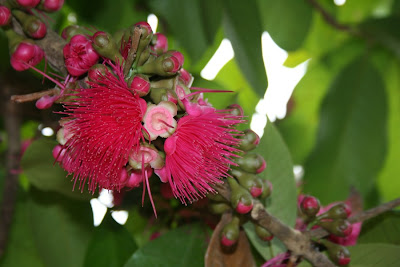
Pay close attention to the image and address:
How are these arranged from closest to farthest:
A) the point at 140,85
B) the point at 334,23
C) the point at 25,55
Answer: the point at 140,85, the point at 25,55, the point at 334,23

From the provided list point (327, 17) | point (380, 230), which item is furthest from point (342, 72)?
point (380, 230)

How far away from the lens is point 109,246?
117 centimetres

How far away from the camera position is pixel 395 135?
6.83 ft

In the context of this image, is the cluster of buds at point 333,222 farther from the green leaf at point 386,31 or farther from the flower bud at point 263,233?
the green leaf at point 386,31

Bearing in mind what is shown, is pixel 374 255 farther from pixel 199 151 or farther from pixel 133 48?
pixel 133 48

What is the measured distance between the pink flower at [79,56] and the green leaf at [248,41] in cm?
42

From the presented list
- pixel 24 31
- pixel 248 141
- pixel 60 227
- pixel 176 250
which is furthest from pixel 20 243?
pixel 248 141

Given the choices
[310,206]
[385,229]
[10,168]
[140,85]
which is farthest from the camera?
[10,168]

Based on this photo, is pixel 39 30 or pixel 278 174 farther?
pixel 278 174

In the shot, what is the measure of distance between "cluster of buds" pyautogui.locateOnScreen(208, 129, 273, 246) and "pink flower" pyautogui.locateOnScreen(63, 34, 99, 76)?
0.24 metres

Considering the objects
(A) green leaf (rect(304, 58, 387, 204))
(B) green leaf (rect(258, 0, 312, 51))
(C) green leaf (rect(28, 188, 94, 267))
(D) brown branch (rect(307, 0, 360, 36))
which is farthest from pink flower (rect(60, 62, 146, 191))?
(D) brown branch (rect(307, 0, 360, 36))

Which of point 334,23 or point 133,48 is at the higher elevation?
point 334,23

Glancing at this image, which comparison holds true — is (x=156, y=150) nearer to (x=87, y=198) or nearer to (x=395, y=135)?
(x=87, y=198)

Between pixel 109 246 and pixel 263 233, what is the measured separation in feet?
1.33
